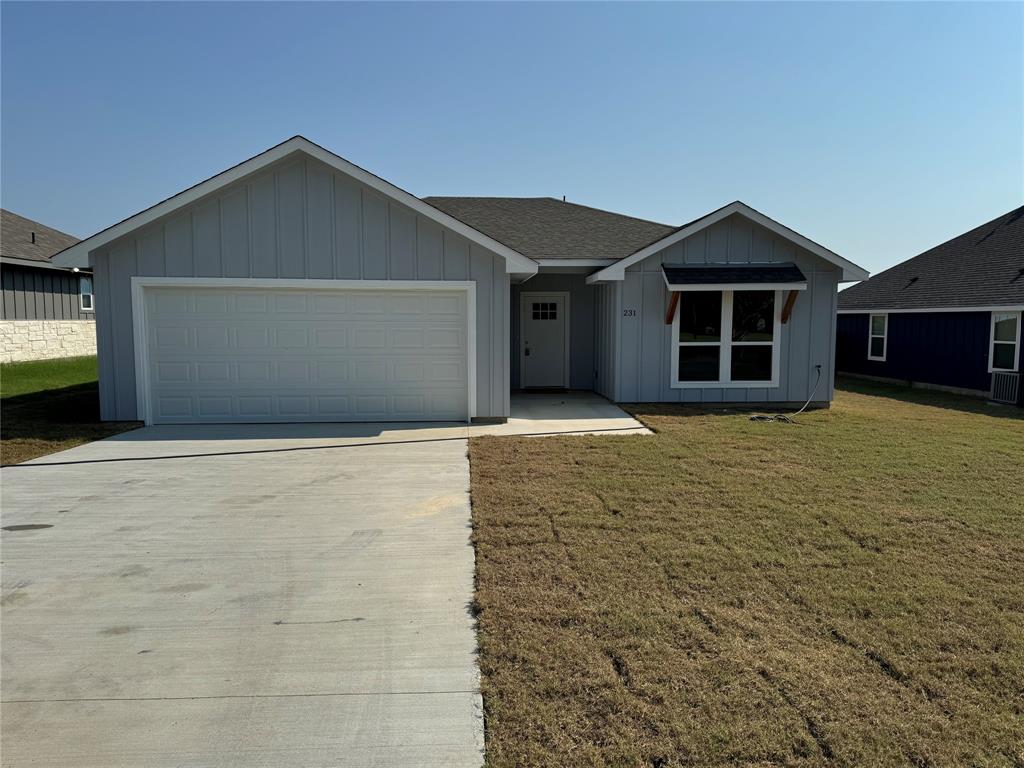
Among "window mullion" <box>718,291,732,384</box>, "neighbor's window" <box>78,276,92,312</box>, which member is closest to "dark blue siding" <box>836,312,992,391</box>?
"window mullion" <box>718,291,732,384</box>

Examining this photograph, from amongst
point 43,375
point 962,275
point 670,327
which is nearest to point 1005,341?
point 962,275

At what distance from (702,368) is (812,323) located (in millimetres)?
2246

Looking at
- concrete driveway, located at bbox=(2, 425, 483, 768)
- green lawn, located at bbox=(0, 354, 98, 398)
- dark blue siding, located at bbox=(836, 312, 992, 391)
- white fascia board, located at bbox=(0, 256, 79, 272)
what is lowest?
concrete driveway, located at bbox=(2, 425, 483, 768)

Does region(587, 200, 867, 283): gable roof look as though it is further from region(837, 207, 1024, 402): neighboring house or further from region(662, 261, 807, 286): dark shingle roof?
region(837, 207, 1024, 402): neighboring house

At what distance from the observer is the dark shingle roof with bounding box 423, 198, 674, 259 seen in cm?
1382

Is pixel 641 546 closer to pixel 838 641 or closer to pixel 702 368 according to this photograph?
pixel 838 641

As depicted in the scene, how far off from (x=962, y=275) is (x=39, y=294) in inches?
1028

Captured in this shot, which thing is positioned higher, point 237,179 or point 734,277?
point 237,179

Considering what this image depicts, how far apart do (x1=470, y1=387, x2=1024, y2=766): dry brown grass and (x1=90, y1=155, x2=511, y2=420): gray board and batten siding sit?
4.39 m

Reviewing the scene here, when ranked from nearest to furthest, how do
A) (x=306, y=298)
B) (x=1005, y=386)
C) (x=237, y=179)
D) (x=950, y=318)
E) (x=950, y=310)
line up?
(x=237, y=179) → (x=306, y=298) → (x=1005, y=386) → (x=950, y=310) → (x=950, y=318)

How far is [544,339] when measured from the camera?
15875 mm

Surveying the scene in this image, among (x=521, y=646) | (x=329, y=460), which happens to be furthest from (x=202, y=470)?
(x=521, y=646)

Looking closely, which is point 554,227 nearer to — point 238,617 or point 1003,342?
point 1003,342

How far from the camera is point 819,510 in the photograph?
6.23 meters
